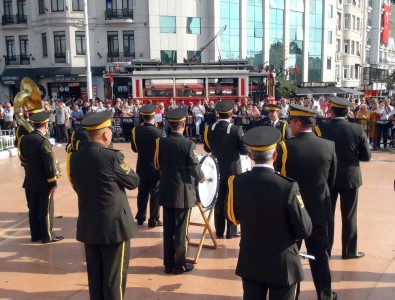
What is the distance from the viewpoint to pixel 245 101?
1786 centimetres

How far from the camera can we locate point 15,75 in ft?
A: 115

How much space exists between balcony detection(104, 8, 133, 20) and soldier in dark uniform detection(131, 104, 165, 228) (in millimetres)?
30393

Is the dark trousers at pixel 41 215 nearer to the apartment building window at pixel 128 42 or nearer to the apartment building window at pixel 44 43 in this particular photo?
the apartment building window at pixel 128 42

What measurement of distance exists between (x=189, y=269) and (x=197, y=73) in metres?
14.6

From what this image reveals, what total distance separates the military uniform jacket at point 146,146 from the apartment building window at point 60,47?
30.3m

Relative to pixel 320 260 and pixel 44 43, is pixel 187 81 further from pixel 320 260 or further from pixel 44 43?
pixel 44 43

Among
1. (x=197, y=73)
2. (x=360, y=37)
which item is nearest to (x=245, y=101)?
(x=197, y=73)

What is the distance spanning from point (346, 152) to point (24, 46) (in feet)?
118

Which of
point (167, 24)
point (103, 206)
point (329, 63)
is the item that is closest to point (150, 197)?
point (103, 206)

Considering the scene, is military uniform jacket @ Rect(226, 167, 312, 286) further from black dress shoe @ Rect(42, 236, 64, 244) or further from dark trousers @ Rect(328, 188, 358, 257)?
black dress shoe @ Rect(42, 236, 64, 244)

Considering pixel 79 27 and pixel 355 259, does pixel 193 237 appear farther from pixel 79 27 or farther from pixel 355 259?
pixel 79 27

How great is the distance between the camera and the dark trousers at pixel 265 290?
326 centimetres

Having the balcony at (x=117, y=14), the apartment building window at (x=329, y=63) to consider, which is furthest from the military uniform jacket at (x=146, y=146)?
the apartment building window at (x=329, y=63)

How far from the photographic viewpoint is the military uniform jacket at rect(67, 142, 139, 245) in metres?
3.84
